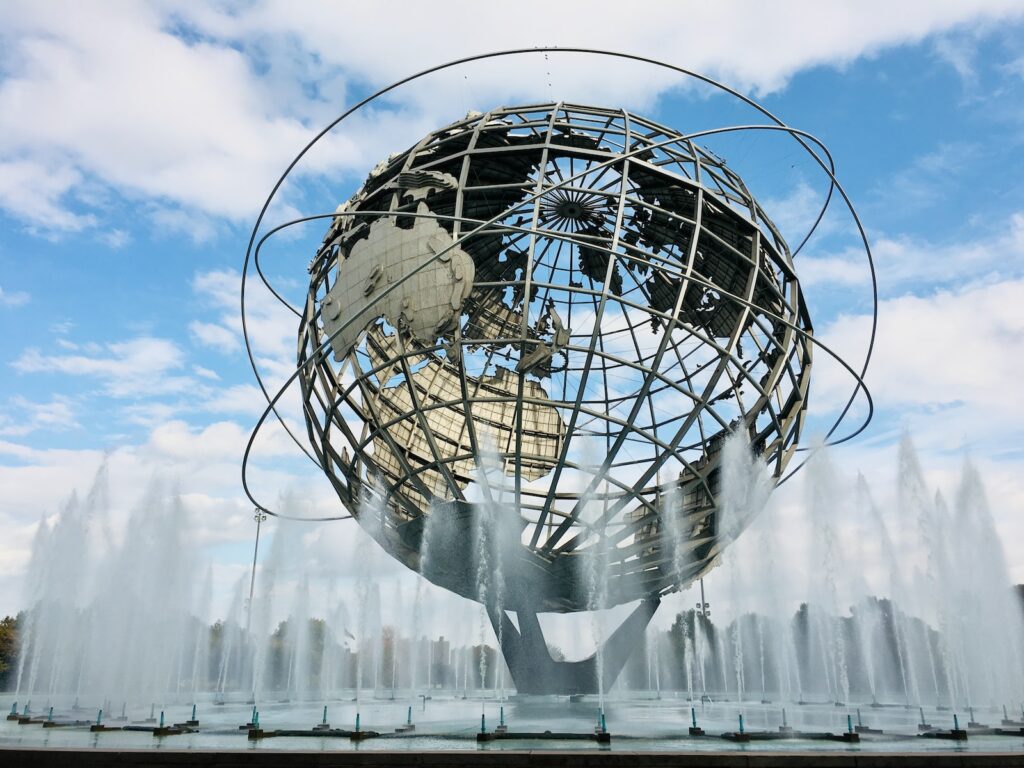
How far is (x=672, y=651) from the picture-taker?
1873 inches

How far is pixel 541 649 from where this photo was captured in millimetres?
16297

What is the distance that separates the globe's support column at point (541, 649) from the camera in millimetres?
16203

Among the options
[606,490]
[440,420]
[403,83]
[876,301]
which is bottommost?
[606,490]

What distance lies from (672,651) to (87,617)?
36.6 metres

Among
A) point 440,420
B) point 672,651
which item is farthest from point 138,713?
point 672,651

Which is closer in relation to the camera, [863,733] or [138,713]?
[863,733]

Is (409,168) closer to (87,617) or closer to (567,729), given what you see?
(567,729)

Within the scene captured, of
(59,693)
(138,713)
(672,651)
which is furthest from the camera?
(672,651)

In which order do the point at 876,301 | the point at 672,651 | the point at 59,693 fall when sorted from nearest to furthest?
the point at 876,301, the point at 59,693, the point at 672,651

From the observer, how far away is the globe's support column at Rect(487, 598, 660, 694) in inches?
638

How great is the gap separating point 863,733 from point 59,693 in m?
20.7

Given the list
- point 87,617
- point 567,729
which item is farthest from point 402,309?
point 87,617

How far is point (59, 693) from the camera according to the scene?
70.7ft

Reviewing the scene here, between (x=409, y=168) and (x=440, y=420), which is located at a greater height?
(x=409, y=168)
